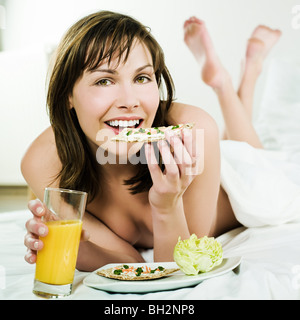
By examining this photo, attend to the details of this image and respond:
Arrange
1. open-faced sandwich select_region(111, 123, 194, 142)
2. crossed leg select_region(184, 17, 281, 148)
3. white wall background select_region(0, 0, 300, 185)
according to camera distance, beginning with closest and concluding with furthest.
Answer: open-faced sandwich select_region(111, 123, 194, 142) → crossed leg select_region(184, 17, 281, 148) → white wall background select_region(0, 0, 300, 185)

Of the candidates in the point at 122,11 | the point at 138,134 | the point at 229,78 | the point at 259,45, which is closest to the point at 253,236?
the point at 138,134

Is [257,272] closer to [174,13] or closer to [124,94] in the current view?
[124,94]

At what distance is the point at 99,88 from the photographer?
124 centimetres

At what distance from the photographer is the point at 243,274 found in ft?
3.20

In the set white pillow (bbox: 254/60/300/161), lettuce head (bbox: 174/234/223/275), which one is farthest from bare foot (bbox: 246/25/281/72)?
lettuce head (bbox: 174/234/223/275)

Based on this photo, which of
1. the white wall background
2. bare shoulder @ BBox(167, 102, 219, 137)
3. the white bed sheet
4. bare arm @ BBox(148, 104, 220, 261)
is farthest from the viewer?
the white wall background

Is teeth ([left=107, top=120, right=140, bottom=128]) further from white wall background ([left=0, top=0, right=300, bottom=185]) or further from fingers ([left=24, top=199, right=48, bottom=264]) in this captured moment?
white wall background ([left=0, top=0, right=300, bottom=185])

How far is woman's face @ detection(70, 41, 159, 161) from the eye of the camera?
123 centimetres

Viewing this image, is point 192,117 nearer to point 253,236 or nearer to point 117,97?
point 117,97

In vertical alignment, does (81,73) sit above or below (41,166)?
above

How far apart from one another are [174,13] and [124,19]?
259 cm

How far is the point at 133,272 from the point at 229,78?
1.66 m

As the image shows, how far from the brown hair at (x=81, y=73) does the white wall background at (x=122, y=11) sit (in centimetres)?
215

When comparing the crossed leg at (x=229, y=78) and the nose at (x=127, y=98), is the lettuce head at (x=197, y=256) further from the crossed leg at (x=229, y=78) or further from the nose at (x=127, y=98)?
the crossed leg at (x=229, y=78)
